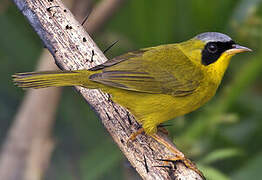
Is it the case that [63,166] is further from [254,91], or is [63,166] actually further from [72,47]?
[72,47]

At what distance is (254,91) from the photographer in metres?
5.87

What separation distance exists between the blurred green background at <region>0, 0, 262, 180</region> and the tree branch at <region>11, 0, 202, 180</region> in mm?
1230

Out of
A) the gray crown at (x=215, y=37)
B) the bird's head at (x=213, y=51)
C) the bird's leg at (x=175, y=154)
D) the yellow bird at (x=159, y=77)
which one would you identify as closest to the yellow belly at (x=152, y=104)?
the yellow bird at (x=159, y=77)

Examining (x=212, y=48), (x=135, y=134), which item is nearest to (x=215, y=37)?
(x=212, y=48)

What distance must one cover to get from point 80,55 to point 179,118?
5.71ft

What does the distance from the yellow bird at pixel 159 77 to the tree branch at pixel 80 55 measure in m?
0.09

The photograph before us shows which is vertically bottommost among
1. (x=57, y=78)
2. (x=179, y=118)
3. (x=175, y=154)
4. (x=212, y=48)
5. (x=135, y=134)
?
(x=179, y=118)

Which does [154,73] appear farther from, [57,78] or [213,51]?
[57,78]

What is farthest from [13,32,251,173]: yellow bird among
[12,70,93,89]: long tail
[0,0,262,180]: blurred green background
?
[0,0,262,180]: blurred green background

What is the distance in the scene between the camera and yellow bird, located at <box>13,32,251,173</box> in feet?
10.8

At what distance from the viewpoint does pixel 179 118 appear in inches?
194

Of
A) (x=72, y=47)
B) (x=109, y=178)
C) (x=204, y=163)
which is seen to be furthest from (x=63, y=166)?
(x=72, y=47)

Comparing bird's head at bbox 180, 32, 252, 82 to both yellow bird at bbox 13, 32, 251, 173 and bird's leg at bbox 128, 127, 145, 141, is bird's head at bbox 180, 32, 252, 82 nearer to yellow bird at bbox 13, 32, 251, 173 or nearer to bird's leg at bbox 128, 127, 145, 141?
yellow bird at bbox 13, 32, 251, 173

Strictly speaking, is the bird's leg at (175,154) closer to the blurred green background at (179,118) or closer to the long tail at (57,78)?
the long tail at (57,78)
